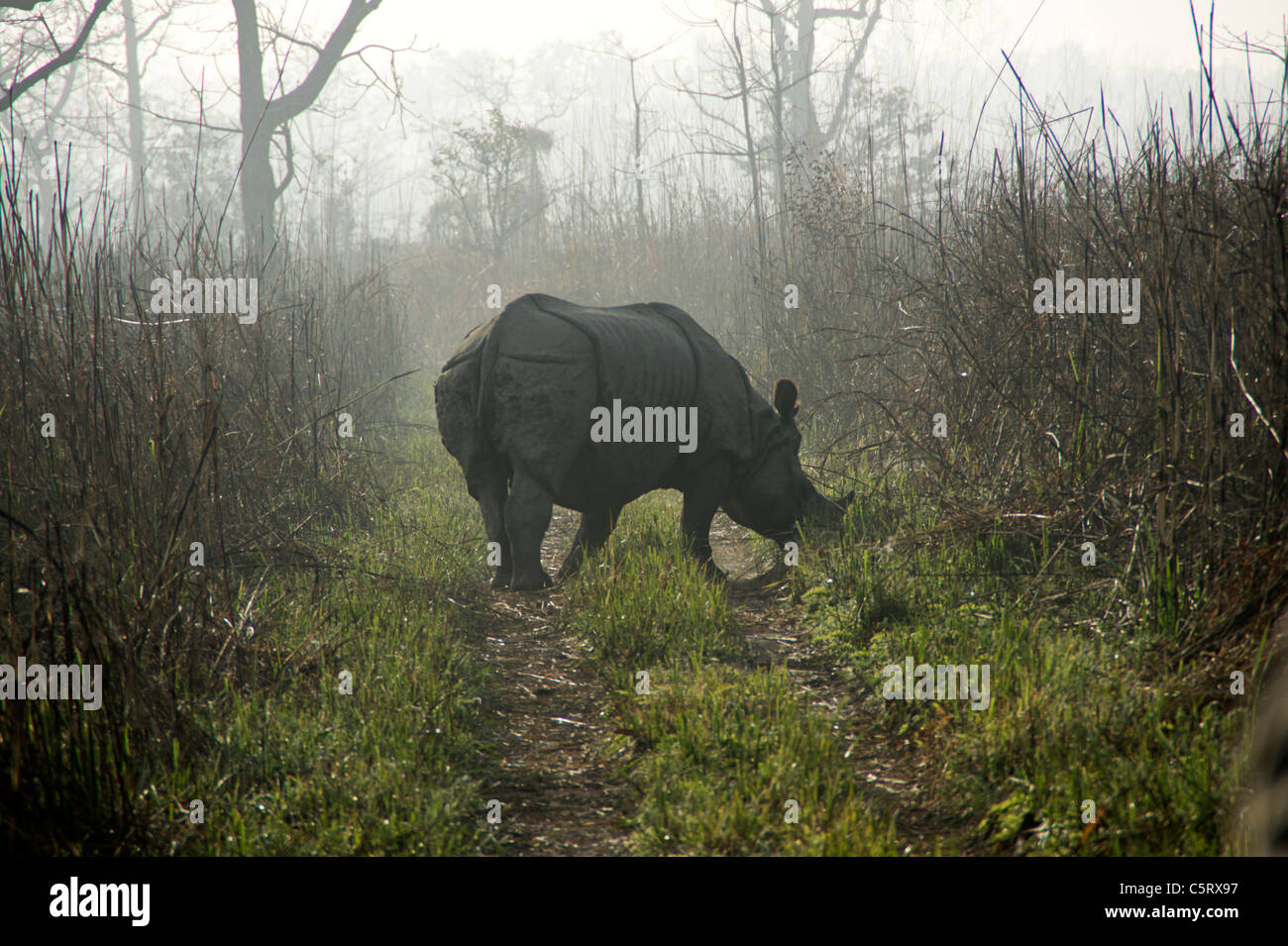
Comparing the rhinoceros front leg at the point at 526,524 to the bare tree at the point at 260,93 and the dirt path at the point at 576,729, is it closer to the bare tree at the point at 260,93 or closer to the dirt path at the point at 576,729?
the dirt path at the point at 576,729

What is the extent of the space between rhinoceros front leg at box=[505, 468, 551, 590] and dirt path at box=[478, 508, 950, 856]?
0.11 m

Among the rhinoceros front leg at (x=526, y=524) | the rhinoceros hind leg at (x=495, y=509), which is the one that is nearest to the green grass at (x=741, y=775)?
the rhinoceros front leg at (x=526, y=524)

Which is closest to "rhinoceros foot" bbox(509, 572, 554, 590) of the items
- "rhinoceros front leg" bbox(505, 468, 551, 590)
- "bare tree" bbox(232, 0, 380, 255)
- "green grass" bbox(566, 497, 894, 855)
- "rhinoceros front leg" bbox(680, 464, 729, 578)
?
"rhinoceros front leg" bbox(505, 468, 551, 590)

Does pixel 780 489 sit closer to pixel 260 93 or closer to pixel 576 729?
pixel 576 729

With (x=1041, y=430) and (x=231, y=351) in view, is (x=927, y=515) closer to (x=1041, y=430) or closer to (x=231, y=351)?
(x=1041, y=430)

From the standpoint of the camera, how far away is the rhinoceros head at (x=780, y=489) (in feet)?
18.0

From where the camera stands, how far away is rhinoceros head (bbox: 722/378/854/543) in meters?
5.48

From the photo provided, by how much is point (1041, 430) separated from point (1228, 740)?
208 centimetres

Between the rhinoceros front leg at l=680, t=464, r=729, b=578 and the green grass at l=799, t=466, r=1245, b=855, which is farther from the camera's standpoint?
the rhinoceros front leg at l=680, t=464, r=729, b=578

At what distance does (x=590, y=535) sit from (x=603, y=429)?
0.90m

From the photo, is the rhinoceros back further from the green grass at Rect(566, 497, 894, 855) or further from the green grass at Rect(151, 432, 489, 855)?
the green grass at Rect(151, 432, 489, 855)

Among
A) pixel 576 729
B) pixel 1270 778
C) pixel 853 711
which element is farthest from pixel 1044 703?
pixel 576 729
